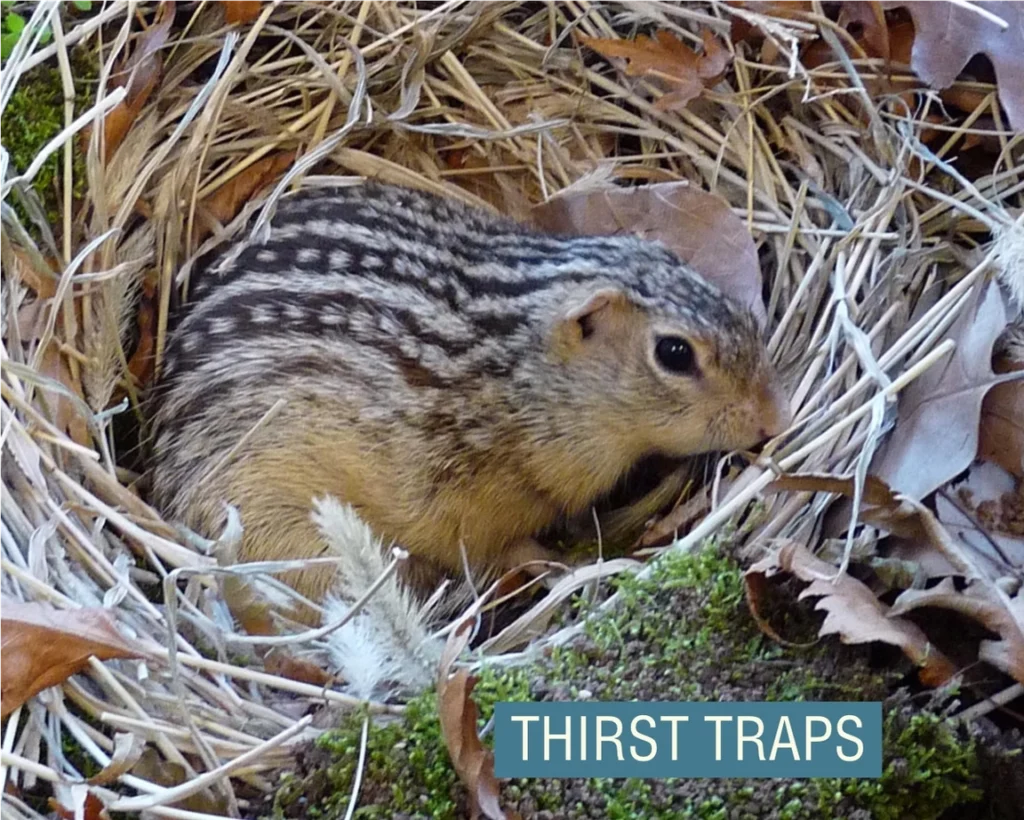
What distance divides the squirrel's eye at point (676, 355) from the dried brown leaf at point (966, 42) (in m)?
0.82

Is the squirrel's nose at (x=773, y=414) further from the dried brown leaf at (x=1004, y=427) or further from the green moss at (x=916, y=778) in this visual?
the green moss at (x=916, y=778)

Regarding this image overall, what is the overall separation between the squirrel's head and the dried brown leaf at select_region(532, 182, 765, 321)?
19 centimetres

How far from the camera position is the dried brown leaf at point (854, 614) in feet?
5.97

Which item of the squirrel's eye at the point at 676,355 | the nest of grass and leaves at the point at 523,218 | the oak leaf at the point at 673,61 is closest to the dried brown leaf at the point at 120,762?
the nest of grass and leaves at the point at 523,218

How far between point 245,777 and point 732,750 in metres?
0.76

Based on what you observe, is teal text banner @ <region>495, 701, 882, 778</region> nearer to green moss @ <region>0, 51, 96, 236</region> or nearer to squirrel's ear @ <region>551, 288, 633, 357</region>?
squirrel's ear @ <region>551, 288, 633, 357</region>

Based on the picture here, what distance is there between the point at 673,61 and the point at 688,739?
5.60 feet

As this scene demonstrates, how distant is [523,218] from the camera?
310cm

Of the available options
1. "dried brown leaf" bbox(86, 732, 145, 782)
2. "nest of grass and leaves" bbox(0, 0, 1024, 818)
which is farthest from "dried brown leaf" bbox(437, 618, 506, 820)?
"dried brown leaf" bbox(86, 732, 145, 782)

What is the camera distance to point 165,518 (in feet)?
8.30

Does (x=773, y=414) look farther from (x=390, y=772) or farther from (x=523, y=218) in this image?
(x=390, y=772)

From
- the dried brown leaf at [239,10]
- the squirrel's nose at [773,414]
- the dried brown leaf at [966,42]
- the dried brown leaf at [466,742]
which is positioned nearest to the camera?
the dried brown leaf at [466,742]

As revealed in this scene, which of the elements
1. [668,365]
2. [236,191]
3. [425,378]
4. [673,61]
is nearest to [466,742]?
[425,378]

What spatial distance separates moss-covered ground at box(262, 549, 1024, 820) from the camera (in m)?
1.72
